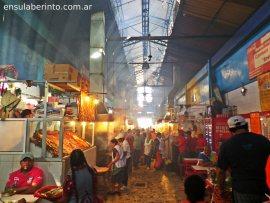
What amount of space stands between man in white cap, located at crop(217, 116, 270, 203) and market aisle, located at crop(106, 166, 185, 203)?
5.21 meters

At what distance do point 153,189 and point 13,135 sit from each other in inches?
213

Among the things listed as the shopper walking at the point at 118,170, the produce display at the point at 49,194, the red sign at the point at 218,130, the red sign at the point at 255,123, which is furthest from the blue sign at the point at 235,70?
the produce display at the point at 49,194

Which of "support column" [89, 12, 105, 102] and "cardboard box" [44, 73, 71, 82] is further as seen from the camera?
"support column" [89, 12, 105, 102]

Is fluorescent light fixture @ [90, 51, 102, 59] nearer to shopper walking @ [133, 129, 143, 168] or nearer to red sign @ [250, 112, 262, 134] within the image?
shopper walking @ [133, 129, 143, 168]

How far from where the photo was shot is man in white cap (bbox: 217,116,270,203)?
3.61 metres

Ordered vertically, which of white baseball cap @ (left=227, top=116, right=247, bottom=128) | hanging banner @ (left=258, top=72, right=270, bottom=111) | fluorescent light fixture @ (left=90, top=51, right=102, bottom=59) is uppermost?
fluorescent light fixture @ (left=90, top=51, right=102, bottom=59)

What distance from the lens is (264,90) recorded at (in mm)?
7816

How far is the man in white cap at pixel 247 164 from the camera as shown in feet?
11.8

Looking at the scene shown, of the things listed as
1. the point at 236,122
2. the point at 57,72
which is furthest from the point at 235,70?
the point at 236,122

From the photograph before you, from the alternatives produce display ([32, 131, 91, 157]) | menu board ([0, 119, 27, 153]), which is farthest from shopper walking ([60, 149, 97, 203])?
menu board ([0, 119, 27, 153])

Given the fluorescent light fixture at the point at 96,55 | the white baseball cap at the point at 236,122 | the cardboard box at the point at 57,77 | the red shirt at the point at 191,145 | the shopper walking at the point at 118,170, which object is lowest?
the shopper walking at the point at 118,170

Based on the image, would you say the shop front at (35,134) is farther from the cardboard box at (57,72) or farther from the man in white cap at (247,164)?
the man in white cap at (247,164)

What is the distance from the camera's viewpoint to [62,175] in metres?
6.75

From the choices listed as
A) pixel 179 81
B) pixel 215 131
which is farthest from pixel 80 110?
pixel 179 81
